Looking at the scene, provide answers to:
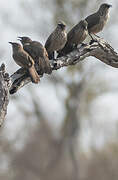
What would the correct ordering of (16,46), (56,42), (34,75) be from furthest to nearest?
(16,46) → (56,42) → (34,75)

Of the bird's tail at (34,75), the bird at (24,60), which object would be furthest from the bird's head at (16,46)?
the bird's tail at (34,75)

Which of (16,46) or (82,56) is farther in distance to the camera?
(16,46)

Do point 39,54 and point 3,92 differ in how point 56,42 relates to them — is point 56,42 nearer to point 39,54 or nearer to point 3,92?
point 39,54

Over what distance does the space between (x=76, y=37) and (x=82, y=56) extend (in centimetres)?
74

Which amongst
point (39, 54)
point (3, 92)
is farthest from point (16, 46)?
point (3, 92)

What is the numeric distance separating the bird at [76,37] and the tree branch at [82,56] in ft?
0.95

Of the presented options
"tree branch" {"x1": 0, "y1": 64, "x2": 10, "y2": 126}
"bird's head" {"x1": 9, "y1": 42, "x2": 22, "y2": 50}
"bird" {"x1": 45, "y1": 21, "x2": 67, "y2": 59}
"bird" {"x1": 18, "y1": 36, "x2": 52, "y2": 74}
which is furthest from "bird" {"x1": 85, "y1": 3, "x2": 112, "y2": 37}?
"tree branch" {"x1": 0, "y1": 64, "x2": 10, "y2": 126}

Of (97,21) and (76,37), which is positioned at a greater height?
(97,21)

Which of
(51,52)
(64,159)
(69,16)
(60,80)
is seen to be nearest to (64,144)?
(64,159)

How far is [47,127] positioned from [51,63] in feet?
90.5

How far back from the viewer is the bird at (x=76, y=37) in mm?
9344

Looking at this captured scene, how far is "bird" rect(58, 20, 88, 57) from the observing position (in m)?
9.34

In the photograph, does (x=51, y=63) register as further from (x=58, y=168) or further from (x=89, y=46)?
(x=58, y=168)

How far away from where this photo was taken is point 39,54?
29.2ft
